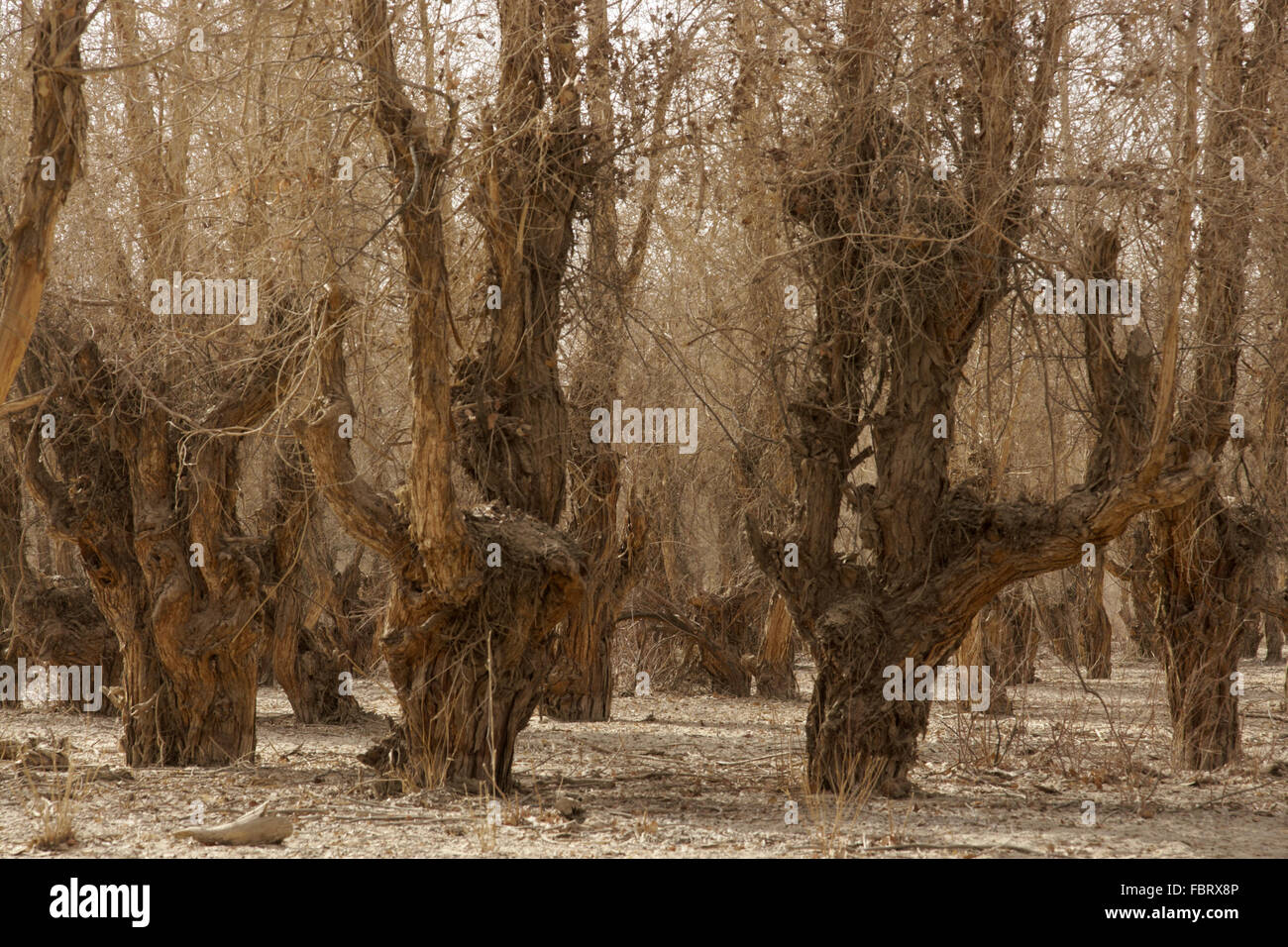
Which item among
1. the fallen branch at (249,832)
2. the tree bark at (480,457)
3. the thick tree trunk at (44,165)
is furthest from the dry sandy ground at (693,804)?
the thick tree trunk at (44,165)

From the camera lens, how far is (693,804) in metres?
7.53

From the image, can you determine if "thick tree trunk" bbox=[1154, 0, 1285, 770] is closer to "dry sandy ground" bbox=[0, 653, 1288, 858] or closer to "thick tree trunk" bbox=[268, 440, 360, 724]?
"dry sandy ground" bbox=[0, 653, 1288, 858]

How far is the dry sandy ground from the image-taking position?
614 centimetres

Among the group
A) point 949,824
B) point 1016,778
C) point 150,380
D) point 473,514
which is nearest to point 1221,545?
point 1016,778

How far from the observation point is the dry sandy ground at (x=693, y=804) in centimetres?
614

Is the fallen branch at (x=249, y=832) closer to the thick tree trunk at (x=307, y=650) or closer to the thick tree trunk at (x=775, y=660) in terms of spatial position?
the thick tree trunk at (x=307, y=650)

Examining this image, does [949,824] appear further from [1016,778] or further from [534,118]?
[534,118]

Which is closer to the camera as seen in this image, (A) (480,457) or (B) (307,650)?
(A) (480,457)

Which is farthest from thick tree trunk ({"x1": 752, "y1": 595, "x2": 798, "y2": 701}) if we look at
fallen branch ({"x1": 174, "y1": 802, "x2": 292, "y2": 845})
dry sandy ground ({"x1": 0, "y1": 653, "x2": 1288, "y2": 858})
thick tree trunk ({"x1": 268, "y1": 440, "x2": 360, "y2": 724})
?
fallen branch ({"x1": 174, "y1": 802, "x2": 292, "y2": 845})

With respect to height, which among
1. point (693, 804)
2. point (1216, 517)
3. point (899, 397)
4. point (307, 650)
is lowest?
point (693, 804)

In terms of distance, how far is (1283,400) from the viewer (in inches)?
361

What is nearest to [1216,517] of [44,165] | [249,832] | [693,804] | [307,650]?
[693,804]

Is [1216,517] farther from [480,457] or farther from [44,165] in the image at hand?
[44,165]

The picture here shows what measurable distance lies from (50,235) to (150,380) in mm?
3414
